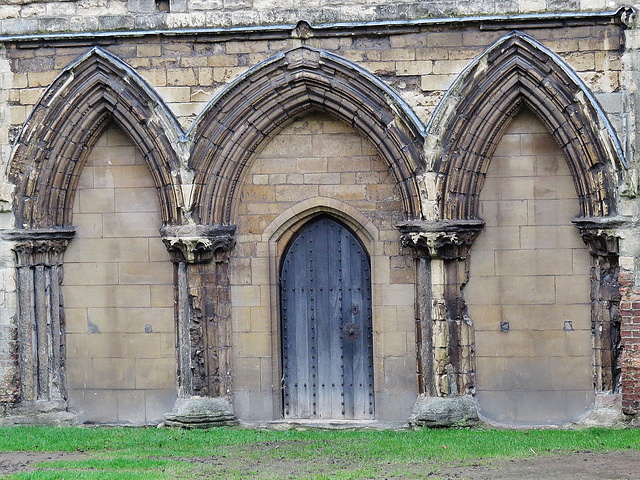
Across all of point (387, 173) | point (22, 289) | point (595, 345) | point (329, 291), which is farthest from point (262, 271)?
point (595, 345)

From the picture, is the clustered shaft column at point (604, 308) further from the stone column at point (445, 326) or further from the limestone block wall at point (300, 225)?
the limestone block wall at point (300, 225)

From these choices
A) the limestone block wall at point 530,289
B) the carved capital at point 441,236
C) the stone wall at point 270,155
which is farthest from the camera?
the limestone block wall at point 530,289

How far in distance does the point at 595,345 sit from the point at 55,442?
19.4 ft

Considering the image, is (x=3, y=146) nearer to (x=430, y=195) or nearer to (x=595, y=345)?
(x=430, y=195)

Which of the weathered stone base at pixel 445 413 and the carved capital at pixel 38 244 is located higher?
the carved capital at pixel 38 244

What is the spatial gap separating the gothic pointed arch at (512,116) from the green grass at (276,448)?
242cm

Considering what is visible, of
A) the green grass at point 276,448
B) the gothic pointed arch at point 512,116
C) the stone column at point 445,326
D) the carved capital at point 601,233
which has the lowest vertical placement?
the green grass at point 276,448

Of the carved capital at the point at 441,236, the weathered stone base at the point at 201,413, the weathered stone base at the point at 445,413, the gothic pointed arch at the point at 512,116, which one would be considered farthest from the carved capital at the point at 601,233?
the weathered stone base at the point at 201,413

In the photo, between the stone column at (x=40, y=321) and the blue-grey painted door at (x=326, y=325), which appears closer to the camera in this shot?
the stone column at (x=40, y=321)

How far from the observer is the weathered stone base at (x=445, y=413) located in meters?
11.8

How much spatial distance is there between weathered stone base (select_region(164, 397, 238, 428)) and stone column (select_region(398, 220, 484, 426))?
2.11 m

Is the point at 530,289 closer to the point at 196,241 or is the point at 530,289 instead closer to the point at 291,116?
the point at 291,116

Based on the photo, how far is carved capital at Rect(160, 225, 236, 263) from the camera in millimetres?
12016

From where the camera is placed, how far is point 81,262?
12.7m
